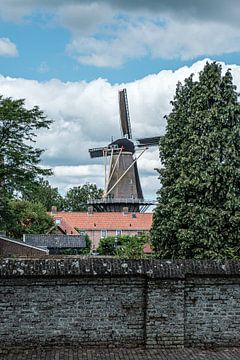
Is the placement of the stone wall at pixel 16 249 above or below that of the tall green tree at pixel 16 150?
below

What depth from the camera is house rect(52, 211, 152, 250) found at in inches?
3000

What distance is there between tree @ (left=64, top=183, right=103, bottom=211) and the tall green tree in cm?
7652

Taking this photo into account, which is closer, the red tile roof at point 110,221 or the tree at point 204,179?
the tree at point 204,179

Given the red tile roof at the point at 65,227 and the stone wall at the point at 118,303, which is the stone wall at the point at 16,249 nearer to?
the red tile roof at the point at 65,227

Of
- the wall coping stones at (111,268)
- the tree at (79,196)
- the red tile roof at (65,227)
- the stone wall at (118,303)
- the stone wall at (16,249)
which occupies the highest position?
the tree at (79,196)

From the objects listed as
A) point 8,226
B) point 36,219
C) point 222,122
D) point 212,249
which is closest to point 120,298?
point 212,249

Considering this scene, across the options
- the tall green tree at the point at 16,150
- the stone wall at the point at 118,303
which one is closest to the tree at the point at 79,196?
the tall green tree at the point at 16,150

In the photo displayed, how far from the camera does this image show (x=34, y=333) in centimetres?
1033

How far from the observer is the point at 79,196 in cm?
11056

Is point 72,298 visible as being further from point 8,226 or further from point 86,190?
point 86,190

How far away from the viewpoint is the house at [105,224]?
76.2 metres

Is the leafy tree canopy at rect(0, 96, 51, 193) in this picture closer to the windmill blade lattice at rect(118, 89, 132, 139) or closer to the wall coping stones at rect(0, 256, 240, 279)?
the wall coping stones at rect(0, 256, 240, 279)

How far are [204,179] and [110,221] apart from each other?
49.9 m

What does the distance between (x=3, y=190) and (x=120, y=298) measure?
22.2 m
